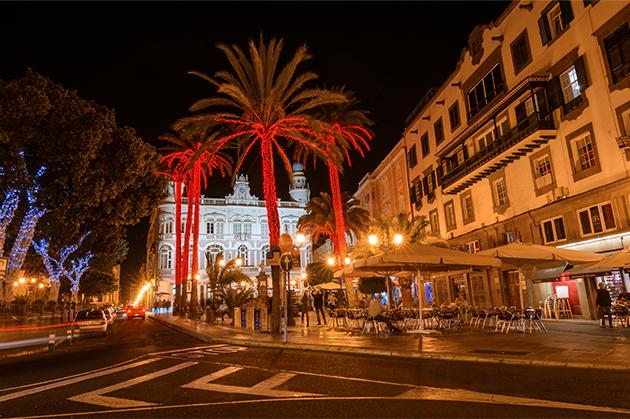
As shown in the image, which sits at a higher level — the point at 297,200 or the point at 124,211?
the point at 297,200

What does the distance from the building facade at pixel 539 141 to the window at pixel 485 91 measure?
10cm

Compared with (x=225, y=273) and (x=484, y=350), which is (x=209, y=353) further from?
(x=225, y=273)

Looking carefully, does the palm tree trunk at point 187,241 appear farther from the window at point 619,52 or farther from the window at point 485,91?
→ the window at point 619,52

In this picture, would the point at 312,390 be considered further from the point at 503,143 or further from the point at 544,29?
the point at 544,29

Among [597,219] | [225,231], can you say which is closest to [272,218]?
[597,219]

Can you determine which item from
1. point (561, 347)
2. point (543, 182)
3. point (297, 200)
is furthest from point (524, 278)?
point (297, 200)

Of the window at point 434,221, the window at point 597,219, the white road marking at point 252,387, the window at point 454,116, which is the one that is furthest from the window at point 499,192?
the white road marking at point 252,387

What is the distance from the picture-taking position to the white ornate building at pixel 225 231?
2635 inches

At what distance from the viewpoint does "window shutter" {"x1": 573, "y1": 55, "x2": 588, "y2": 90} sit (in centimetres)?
1892

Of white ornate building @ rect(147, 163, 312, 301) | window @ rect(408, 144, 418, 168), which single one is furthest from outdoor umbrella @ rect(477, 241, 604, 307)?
white ornate building @ rect(147, 163, 312, 301)

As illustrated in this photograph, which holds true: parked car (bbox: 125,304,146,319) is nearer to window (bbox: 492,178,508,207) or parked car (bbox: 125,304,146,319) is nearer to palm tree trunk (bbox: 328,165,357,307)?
palm tree trunk (bbox: 328,165,357,307)

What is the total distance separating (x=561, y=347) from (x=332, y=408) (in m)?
7.90

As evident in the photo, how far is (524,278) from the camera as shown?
75.4 ft

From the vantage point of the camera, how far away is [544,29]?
2156cm
